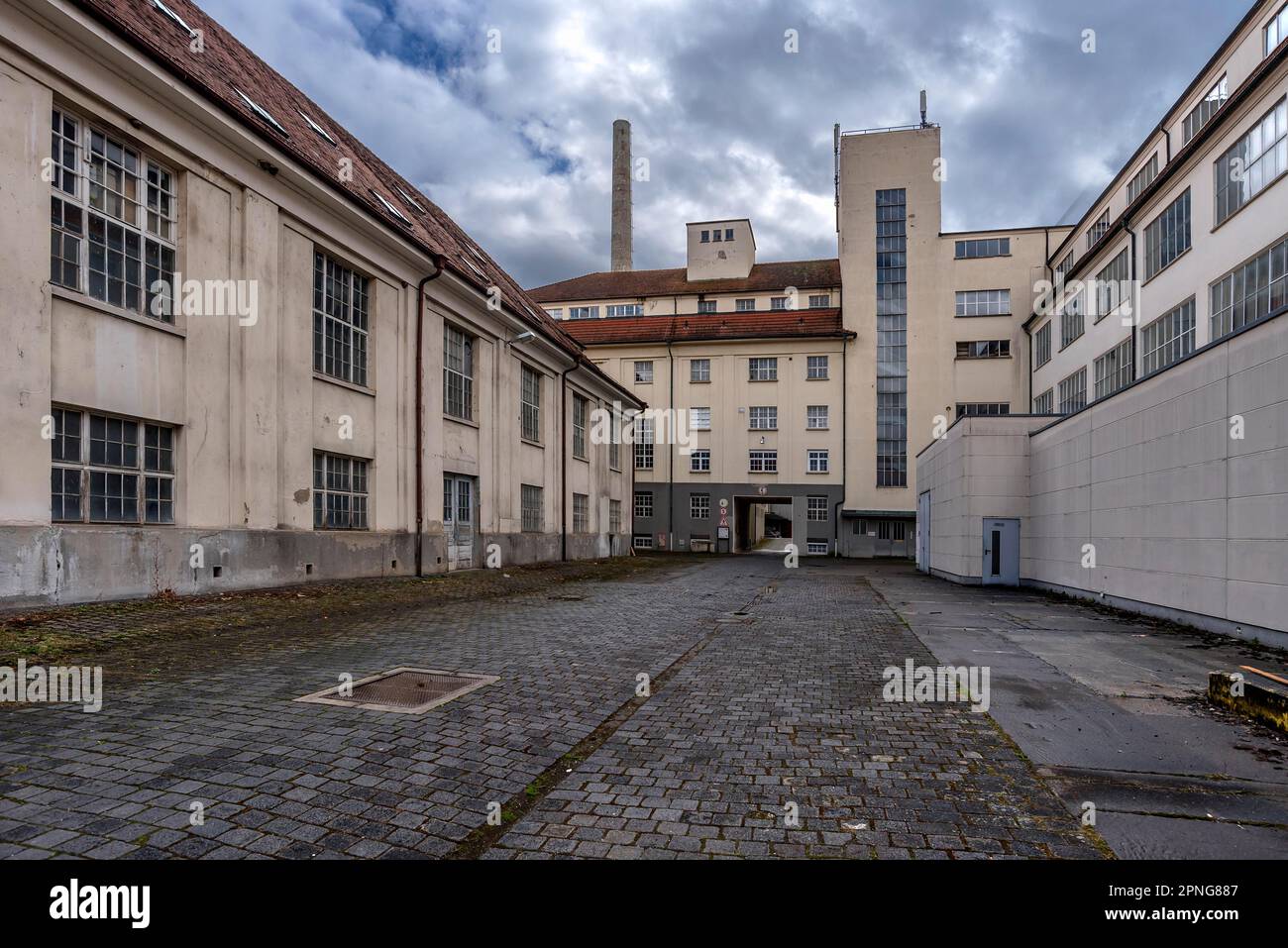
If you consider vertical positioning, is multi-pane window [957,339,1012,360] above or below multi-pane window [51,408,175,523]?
above

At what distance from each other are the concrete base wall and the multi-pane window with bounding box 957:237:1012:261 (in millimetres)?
36572

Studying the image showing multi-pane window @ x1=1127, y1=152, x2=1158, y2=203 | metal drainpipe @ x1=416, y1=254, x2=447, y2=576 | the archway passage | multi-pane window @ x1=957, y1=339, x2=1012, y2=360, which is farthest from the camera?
the archway passage

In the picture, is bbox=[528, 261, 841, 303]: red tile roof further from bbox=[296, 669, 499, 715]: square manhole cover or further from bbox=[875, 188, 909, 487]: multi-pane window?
bbox=[296, 669, 499, 715]: square manhole cover

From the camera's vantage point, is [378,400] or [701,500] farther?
[701,500]

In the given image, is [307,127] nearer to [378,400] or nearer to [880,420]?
[378,400]

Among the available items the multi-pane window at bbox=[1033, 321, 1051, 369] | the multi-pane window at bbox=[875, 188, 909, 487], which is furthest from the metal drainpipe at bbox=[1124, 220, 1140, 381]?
the multi-pane window at bbox=[875, 188, 909, 487]

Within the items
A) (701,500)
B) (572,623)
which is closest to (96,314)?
(572,623)

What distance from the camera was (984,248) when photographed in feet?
138

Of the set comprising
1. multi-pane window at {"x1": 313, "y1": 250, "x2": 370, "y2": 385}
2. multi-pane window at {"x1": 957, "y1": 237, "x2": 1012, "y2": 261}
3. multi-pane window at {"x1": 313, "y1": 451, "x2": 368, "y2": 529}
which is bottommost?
multi-pane window at {"x1": 313, "y1": 451, "x2": 368, "y2": 529}

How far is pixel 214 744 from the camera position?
464 centimetres

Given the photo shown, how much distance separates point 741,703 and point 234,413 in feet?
35.4

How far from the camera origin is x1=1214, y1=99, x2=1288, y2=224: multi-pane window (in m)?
17.4

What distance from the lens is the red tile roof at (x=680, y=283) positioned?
48.9m
